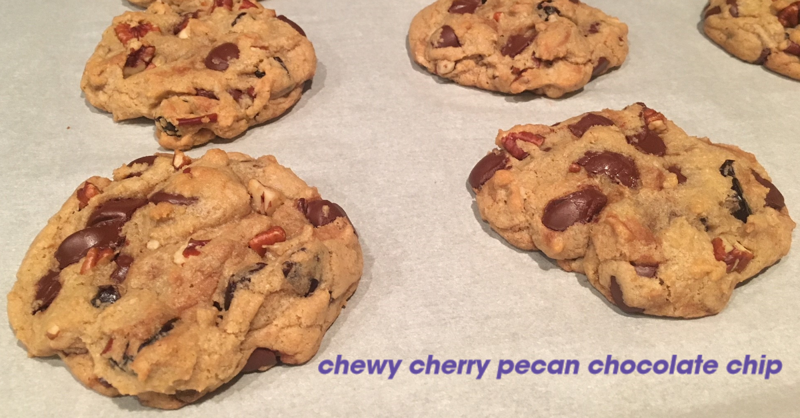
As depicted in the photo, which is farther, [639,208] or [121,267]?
[639,208]

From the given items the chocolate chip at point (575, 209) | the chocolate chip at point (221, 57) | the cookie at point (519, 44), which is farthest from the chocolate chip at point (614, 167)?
the chocolate chip at point (221, 57)

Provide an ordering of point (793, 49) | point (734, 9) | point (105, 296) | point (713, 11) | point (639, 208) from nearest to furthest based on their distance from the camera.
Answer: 1. point (105, 296)
2. point (639, 208)
3. point (793, 49)
4. point (734, 9)
5. point (713, 11)

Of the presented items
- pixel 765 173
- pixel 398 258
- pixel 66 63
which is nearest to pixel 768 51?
pixel 765 173

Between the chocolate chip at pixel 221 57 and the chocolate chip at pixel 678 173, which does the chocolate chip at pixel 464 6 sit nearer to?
the chocolate chip at pixel 221 57

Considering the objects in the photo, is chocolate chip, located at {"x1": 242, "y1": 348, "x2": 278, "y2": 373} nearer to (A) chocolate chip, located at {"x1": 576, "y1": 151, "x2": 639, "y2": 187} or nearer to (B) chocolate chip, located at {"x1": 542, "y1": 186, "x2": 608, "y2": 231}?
(B) chocolate chip, located at {"x1": 542, "y1": 186, "x2": 608, "y2": 231}

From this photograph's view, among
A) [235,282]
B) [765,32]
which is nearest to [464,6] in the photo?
[765,32]

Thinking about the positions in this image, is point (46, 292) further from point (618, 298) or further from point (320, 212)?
point (618, 298)

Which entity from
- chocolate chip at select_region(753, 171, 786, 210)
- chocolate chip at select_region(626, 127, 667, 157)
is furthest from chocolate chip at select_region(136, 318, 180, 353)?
chocolate chip at select_region(753, 171, 786, 210)
